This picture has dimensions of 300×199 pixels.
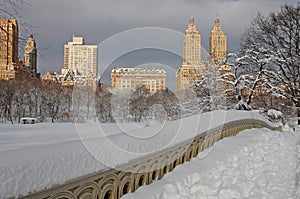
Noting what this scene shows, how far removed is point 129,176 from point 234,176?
5.61ft

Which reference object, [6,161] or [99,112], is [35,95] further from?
[6,161]

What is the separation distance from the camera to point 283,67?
2022cm

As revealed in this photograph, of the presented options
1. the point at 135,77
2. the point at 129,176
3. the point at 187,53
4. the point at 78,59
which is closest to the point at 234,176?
the point at 129,176

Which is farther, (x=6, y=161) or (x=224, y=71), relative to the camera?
(x=224, y=71)

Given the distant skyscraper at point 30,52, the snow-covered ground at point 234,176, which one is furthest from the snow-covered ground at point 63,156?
the distant skyscraper at point 30,52

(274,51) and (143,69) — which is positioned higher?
(274,51)

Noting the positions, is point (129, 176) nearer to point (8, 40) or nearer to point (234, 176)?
point (234, 176)

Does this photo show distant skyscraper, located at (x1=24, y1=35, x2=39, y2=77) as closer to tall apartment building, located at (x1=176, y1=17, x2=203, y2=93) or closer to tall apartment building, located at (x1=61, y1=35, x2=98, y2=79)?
tall apartment building, located at (x1=61, y1=35, x2=98, y2=79)

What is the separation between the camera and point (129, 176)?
312 centimetres

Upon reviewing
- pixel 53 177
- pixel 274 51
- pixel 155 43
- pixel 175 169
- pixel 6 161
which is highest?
pixel 274 51

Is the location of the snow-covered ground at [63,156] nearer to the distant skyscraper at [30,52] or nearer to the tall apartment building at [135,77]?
the tall apartment building at [135,77]

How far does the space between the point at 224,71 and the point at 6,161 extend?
18.2 meters

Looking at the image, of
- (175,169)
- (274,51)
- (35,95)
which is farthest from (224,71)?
(175,169)

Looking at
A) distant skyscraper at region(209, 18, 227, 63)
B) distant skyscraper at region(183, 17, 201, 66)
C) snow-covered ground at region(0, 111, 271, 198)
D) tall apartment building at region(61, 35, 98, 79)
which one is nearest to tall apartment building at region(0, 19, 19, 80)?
tall apartment building at region(61, 35, 98, 79)
